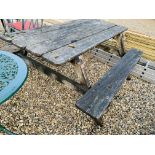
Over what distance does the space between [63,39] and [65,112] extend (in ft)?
3.31

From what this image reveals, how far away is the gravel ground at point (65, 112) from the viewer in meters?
2.84

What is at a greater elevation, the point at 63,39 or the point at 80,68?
the point at 63,39

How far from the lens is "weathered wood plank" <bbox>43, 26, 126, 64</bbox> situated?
245 centimetres

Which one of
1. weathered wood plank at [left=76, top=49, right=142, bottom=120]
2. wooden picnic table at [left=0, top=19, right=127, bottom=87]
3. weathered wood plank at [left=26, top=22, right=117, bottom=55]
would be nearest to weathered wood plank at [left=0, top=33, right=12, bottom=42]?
wooden picnic table at [left=0, top=19, right=127, bottom=87]

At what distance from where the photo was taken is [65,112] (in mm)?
3086

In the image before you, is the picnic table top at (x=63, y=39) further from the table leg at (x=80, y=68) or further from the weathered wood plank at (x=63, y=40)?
the table leg at (x=80, y=68)

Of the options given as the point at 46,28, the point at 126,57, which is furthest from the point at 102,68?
the point at 46,28

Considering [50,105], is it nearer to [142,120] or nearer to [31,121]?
[31,121]

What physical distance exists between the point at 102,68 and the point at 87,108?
6.26ft

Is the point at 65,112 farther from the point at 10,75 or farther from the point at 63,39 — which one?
the point at 10,75

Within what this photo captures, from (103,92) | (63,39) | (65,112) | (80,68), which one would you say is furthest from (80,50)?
(65,112)

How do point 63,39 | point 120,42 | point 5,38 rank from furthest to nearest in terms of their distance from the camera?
point 120,42, point 63,39, point 5,38

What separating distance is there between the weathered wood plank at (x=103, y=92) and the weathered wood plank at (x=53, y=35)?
0.81 m

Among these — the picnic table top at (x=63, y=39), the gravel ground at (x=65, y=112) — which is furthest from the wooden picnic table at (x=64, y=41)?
the gravel ground at (x=65, y=112)
